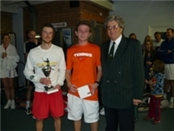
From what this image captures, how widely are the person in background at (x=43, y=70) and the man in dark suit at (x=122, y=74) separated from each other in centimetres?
60

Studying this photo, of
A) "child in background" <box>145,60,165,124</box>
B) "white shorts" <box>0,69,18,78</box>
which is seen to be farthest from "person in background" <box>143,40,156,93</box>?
"white shorts" <box>0,69,18,78</box>

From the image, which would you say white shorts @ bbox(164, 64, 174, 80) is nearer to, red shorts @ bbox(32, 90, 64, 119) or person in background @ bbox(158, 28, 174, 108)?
person in background @ bbox(158, 28, 174, 108)

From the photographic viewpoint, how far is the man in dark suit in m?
1.89

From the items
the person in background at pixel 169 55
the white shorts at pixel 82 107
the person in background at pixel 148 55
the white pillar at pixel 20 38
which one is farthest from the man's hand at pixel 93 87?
the white pillar at pixel 20 38

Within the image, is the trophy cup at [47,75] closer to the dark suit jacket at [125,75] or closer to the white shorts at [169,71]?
the dark suit jacket at [125,75]

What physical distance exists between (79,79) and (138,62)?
70 centimetres

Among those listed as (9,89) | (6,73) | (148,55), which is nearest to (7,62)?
(6,73)

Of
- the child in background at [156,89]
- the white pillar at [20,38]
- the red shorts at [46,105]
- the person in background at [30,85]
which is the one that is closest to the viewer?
the red shorts at [46,105]

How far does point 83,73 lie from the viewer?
7.26ft

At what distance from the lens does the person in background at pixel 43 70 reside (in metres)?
2.27

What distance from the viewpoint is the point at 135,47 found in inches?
74.3

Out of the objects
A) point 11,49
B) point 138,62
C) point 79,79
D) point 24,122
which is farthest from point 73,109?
point 11,49

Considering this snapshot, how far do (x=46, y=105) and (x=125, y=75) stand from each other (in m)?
1.00

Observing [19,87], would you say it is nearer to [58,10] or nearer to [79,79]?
[58,10]
